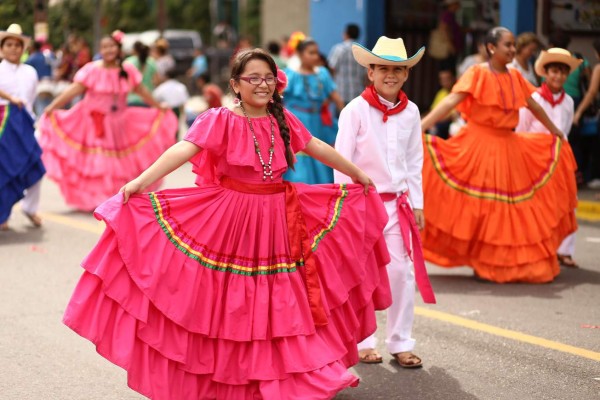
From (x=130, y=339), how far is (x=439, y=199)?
13.6 ft

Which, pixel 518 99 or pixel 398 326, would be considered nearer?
pixel 398 326

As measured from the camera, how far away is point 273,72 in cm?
577

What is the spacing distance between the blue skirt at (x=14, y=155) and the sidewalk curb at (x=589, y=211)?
19.5ft

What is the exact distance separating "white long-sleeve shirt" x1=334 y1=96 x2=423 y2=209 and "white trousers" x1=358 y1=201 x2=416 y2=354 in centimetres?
21

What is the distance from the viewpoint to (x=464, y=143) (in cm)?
914

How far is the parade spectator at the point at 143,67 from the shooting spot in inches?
615

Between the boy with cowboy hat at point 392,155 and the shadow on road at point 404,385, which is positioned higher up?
the boy with cowboy hat at point 392,155

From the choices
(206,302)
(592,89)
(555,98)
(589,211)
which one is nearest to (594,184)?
(589,211)

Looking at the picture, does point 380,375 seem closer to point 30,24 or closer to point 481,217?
point 481,217

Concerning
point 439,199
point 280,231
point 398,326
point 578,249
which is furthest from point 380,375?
point 578,249

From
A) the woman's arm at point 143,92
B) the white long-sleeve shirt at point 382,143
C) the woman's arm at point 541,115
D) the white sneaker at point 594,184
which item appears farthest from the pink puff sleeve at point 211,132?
the white sneaker at point 594,184

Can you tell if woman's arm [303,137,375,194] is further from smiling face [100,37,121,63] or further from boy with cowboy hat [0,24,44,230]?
smiling face [100,37,121,63]

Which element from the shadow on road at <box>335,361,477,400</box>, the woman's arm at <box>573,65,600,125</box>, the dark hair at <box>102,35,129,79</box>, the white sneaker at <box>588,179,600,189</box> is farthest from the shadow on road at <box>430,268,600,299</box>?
the white sneaker at <box>588,179,600,189</box>

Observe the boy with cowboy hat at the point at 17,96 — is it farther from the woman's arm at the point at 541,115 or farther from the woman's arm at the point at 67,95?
the woman's arm at the point at 541,115
